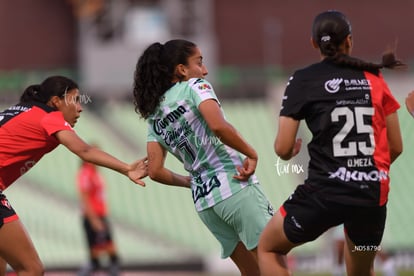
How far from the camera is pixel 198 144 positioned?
A: 289 inches

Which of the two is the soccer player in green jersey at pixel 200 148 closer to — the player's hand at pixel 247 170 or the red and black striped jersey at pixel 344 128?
the player's hand at pixel 247 170

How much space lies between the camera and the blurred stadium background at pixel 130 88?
65.2 ft

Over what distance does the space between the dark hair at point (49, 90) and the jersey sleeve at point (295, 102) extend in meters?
2.07

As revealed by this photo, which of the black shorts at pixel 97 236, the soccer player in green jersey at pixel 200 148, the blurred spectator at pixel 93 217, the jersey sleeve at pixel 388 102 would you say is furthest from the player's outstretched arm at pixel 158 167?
the black shorts at pixel 97 236

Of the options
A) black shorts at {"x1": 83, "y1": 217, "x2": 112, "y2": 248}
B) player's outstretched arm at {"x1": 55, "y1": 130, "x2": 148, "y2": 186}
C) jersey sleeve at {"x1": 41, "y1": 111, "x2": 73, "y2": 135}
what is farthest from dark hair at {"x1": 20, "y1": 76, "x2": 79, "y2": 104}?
black shorts at {"x1": 83, "y1": 217, "x2": 112, "y2": 248}

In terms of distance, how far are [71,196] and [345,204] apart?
52.7ft

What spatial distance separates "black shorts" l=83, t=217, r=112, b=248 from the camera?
15.3 m

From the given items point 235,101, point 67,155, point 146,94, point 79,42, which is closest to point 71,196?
point 67,155

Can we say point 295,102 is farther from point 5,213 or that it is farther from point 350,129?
point 5,213

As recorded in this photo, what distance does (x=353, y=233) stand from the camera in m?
6.79

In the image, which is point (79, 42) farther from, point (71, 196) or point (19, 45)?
point (71, 196)

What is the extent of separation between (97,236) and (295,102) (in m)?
9.18

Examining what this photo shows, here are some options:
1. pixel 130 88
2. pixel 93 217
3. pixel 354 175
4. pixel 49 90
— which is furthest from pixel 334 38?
pixel 130 88

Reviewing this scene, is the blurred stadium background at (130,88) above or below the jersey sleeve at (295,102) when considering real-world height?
below
